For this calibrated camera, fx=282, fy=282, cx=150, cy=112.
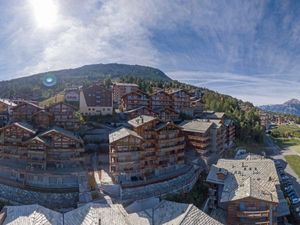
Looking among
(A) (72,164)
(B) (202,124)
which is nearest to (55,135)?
(A) (72,164)

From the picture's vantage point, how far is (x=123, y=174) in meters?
35.9

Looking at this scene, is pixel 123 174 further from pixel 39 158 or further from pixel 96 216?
pixel 39 158

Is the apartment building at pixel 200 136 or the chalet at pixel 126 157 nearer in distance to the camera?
the chalet at pixel 126 157

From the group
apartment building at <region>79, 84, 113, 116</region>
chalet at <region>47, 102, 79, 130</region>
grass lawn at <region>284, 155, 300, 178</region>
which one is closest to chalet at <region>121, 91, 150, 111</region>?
apartment building at <region>79, 84, 113, 116</region>

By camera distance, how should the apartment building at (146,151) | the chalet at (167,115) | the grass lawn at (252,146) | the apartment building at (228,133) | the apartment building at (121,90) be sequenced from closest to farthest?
the apartment building at (146,151)
the chalet at (167,115)
the apartment building at (228,133)
the grass lawn at (252,146)
the apartment building at (121,90)

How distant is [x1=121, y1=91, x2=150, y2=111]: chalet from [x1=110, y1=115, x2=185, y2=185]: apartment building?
55.3ft

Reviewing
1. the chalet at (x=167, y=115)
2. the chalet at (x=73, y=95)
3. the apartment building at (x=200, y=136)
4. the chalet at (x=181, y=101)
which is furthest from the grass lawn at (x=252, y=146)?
the chalet at (x=73, y=95)

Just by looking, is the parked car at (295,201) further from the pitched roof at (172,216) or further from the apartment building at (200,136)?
the pitched roof at (172,216)

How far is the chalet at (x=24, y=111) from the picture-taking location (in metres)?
45.0

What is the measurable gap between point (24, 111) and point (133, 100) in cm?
2158

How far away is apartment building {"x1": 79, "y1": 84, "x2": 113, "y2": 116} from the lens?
5609 centimetres

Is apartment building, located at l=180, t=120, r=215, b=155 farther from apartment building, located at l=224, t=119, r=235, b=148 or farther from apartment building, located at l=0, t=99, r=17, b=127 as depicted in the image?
apartment building, located at l=0, t=99, r=17, b=127

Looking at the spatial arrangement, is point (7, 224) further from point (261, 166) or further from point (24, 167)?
point (261, 166)

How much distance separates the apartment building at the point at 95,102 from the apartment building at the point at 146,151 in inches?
650
